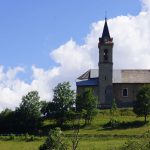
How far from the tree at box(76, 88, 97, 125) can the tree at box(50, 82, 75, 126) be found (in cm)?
184

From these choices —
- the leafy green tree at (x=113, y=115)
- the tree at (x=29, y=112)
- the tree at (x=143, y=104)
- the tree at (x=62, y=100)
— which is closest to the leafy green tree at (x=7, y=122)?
the tree at (x=29, y=112)

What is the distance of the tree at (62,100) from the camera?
4229 inches

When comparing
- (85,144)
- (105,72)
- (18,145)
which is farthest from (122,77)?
(85,144)

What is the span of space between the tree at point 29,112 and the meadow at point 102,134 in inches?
84.1

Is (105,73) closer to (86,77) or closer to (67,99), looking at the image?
(86,77)

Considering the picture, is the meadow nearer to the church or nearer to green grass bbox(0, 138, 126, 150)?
green grass bbox(0, 138, 126, 150)

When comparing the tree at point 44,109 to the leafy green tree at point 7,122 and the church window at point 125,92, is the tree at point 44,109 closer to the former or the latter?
the leafy green tree at point 7,122

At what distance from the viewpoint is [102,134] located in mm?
89500

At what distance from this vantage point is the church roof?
123750 mm

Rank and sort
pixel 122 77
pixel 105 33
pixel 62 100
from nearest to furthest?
pixel 62 100, pixel 122 77, pixel 105 33

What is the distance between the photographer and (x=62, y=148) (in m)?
51.9

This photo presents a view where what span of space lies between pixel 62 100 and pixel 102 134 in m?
22.6

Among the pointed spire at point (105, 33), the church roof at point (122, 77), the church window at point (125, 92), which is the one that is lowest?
the church window at point (125, 92)

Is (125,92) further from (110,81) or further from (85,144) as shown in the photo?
(85,144)
